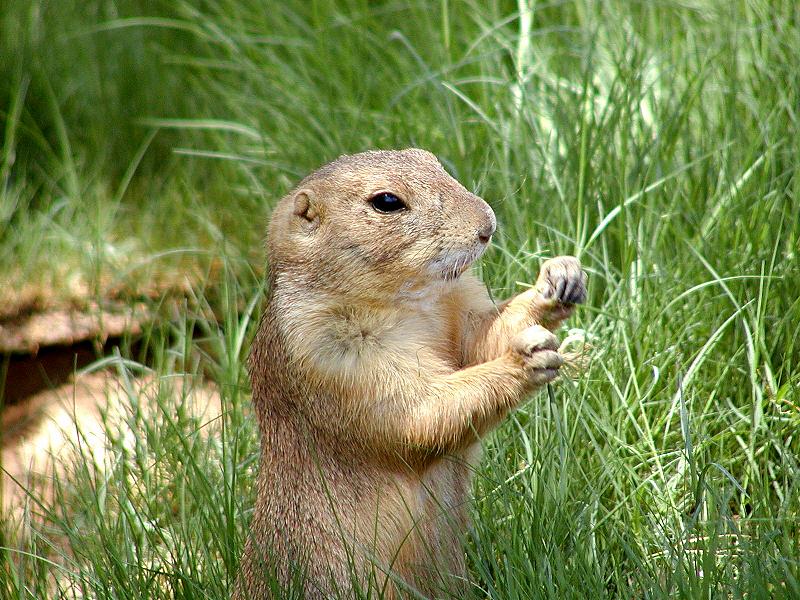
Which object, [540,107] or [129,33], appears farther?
[129,33]

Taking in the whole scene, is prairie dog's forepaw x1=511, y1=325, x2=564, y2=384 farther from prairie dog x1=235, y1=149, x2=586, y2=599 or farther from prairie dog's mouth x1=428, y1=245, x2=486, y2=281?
prairie dog's mouth x1=428, y1=245, x2=486, y2=281

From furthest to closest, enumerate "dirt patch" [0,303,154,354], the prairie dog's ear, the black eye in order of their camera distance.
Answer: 1. "dirt patch" [0,303,154,354]
2. the prairie dog's ear
3. the black eye

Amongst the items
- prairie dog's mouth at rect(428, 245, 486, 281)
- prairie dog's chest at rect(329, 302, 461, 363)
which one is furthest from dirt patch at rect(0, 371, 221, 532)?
prairie dog's mouth at rect(428, 245, 486, 281)

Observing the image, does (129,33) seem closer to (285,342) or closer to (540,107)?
(540,107)

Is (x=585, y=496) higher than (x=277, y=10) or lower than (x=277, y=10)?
lower

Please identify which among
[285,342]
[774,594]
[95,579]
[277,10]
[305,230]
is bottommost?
[95,579]

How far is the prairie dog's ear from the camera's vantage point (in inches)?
120

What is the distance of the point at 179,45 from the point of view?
6395mm

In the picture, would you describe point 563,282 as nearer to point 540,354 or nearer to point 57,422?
point 540,354

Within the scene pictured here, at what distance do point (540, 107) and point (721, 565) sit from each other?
2.31 m

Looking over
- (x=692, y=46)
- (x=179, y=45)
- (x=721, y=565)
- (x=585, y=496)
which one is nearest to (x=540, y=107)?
(x=692, y=46)

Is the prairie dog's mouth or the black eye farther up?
the black eye

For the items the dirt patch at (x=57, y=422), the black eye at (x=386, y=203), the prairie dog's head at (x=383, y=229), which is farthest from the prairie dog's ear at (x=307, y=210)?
the dirt patch at (x=57, y=422)

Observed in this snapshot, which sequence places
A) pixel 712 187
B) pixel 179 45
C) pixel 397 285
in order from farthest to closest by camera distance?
pixel 179 45 < pixel 712 187 < pixel 397 285
